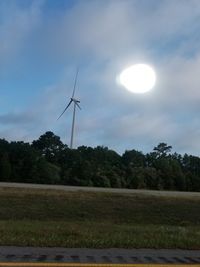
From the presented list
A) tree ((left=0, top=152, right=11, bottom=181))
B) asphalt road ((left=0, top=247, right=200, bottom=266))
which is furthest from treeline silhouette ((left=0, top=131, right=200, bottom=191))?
asphalt road ((left=0, top=247, right=200, bottom=266))

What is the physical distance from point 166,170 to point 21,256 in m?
86.7

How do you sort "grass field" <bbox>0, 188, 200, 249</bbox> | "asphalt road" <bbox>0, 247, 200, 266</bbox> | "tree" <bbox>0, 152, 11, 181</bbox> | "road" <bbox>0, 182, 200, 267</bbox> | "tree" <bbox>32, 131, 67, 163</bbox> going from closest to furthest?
"road" <bbox>0, 182, 200, 267</bbox> < "asphalt road" <bbox>0, 247, 200, 266</bbox> < "grass field" <bbox>0, 188, 200, 249</bbox> < "tree" <bbox>0, 152, 11, 181</bbox> < "tree" <bbox>32, 131, 67, 163</bbox>

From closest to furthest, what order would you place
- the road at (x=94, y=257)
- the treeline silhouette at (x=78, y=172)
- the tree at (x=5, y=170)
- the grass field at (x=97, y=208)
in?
the road at (x=94, y=257), the grass field at (x=97, y=208), the treeline silhouette at (x=78, y=172), the tree at (x=5, y=170)

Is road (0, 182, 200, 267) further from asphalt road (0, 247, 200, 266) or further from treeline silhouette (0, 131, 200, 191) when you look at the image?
treeline silhouette (0, 131, 200, 191)

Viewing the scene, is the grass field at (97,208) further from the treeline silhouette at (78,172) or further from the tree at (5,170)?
the tree at (5,170)

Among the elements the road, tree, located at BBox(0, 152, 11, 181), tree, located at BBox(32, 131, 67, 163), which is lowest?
the road

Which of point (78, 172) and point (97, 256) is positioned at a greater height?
point (78, 172)

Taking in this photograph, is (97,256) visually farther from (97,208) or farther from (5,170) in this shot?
(5,170)

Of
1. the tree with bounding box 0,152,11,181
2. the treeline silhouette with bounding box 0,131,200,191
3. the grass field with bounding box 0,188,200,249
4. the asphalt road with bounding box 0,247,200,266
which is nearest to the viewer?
the asphalt road with bounding box 0,247,200,266

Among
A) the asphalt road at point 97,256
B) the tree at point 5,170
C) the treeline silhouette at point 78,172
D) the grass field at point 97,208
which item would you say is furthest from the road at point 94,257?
the tree at point 5,170

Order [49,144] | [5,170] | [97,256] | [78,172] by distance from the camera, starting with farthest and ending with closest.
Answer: [49,144] → [5,170] → [78,172] → [97,256]

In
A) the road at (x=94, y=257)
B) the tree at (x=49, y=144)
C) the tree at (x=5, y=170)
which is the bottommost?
the road at (x=94, y=257)

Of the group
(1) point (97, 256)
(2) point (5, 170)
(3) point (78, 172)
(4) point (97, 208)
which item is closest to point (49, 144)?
(2) point (5, 170)

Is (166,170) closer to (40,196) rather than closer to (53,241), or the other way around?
(40,196)
